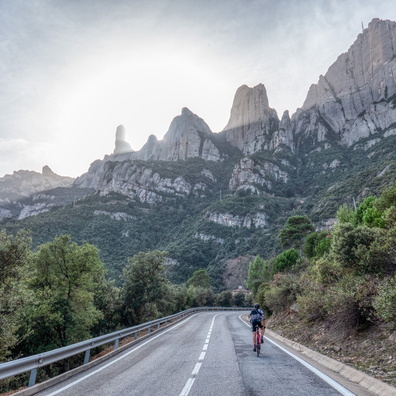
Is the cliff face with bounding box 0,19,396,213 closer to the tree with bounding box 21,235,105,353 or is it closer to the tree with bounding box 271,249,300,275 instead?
the tree with bounding box 271,249,300,275

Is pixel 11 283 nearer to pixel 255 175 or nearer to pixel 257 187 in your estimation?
pixel 257 187

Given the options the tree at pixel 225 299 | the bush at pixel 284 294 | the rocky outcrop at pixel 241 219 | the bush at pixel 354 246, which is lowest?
the tree at pixel 225 299

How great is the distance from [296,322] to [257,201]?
123710 millimetres

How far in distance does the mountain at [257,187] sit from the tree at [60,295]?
60.6 metres

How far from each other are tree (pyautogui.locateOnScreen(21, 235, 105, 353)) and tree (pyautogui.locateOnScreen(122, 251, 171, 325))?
6.92 meters

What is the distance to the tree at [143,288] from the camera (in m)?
28.9

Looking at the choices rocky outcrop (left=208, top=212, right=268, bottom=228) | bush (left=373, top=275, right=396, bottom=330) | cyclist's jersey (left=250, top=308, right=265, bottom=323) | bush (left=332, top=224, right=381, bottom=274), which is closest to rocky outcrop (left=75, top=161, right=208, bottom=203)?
rocky outcrop (left=208, top=212, right=268, bottom=228)

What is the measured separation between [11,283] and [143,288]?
19.2 m

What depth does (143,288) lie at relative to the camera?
29.1 m

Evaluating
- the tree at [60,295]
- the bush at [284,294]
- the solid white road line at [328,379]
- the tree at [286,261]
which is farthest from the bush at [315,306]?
the tree at [286,261]

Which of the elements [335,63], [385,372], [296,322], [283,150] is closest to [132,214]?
[283,150]

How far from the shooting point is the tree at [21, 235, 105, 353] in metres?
18.8

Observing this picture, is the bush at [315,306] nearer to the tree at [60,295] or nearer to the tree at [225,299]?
the tree at [60,295]

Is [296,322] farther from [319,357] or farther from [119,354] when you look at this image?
[119,354]
